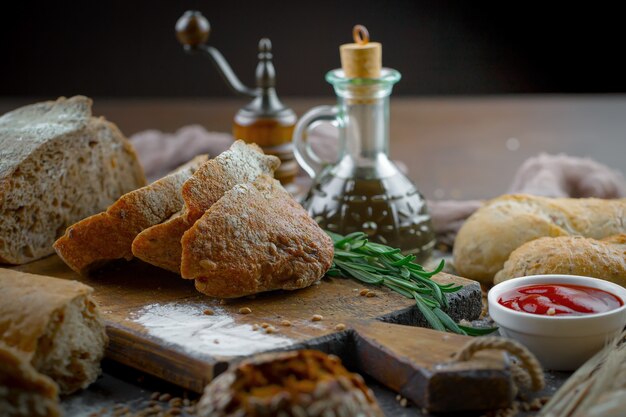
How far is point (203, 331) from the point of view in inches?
116

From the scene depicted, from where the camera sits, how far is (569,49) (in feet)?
23.4

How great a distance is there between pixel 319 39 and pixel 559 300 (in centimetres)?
449

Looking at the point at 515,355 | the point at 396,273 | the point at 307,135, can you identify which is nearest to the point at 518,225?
the point at 396,273

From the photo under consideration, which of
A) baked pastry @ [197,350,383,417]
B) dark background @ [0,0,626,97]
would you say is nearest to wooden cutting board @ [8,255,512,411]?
baked pastry @ [197,350,383,417]

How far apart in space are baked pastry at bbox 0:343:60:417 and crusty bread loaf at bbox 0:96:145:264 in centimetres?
128

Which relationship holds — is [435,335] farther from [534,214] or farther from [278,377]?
[534,214]

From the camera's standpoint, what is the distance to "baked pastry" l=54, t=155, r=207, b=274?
3391mm

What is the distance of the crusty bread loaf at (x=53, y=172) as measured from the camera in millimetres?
3688

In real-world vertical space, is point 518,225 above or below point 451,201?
above

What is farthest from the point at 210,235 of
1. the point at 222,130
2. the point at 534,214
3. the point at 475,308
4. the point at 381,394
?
the point at 222,130

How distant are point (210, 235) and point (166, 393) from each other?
54 cm

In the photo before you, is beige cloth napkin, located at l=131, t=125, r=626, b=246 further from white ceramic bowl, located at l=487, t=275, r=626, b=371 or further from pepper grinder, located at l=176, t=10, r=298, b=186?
white ceramic bowl, located at l=487, t=275, r=626, b=371

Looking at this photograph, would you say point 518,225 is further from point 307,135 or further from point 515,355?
point 515,355

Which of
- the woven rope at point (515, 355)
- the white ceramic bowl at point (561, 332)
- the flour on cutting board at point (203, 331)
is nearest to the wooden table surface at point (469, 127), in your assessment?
the white ceramic bowl at point (561, 332)
